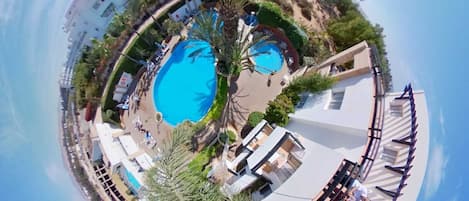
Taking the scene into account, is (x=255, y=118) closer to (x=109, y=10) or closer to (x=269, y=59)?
(x=269, y=59)

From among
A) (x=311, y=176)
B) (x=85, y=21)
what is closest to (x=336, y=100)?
(x=311, y=176)

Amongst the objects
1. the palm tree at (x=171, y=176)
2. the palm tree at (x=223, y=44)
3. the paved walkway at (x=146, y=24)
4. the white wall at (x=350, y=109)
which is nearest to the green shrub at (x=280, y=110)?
the white wall at (x=350, y=109)

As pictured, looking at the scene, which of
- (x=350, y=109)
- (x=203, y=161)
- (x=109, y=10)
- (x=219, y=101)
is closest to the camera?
(x=350, y=109)

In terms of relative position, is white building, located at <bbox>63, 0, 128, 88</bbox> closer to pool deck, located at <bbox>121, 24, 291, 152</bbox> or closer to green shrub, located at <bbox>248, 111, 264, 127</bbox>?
pool deck, located at <bbox>121, 24, 291, 152</bbox>

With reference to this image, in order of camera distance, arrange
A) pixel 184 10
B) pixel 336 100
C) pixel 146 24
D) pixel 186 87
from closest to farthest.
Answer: pixel 336 100
pixel 186 87
pixel 146 24
pixel 184 10

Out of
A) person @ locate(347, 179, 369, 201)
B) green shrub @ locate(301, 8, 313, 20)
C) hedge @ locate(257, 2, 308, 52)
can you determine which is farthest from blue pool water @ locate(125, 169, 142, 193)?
green shrub @ locate(301, 8, 313, 20)

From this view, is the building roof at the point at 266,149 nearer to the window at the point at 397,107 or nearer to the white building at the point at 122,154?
the window at the point at 397,107

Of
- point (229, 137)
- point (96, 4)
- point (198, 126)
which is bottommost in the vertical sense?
point (229, 137)

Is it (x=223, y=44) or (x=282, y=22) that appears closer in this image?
(x=223, y=44)

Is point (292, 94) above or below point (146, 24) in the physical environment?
below
